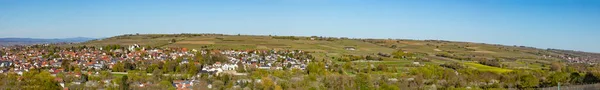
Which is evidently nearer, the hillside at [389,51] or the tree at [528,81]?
the tree at [528,81]

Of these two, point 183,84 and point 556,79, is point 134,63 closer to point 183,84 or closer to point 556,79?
point 183,84

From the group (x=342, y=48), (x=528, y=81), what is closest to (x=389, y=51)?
(x=342, y=48)

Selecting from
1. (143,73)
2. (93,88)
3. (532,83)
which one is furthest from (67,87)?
(532,83)

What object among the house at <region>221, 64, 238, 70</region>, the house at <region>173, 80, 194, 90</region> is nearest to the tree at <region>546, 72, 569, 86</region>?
the house at <region>173, 80, 194, 90</region>

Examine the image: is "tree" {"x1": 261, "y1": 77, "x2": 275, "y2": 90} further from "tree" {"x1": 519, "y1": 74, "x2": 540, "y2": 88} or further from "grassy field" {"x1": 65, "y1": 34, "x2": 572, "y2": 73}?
"grassy field" {"x1": 65, "y1": 34, "x2": 572, "y2": 73}

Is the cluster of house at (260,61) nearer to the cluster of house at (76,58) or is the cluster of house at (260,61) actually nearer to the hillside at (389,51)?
the hillside at (389,51)

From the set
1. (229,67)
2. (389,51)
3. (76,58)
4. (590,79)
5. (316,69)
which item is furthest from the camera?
(389,51)

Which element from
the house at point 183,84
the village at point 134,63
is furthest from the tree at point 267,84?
the house at point 183,84

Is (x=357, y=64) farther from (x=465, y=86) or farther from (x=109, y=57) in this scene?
(x=109, y=57)
